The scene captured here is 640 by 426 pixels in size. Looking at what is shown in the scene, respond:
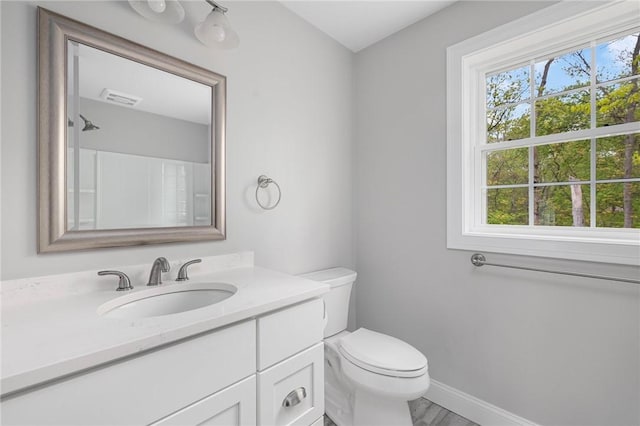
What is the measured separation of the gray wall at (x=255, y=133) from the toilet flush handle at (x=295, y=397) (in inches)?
28.2

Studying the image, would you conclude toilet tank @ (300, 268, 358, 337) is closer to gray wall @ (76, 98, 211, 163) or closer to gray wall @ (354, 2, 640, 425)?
gray wall @ (354, 2, 640, 425)

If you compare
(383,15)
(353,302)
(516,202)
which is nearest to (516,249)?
(516,202)

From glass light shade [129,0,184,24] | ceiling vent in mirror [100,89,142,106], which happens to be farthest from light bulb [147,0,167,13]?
ceiling vent in mirror [100,89,142,106]

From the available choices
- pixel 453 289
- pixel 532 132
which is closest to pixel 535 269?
pixel 453 289

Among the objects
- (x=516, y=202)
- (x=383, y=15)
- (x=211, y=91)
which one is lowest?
(x=516, y=202)

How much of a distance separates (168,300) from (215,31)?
45.1 inches

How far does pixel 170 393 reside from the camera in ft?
2.39

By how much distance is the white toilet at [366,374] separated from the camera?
49.3 inches

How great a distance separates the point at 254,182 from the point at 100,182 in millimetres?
679

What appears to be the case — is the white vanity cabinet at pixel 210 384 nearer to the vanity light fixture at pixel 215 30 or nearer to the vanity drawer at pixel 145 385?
the vanity drawer at pixel 145 385

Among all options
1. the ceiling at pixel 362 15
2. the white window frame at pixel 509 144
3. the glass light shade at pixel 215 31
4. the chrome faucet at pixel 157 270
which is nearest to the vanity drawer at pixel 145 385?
the chrome faucet at pixel 157 270

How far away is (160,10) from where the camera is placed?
1.09 metres

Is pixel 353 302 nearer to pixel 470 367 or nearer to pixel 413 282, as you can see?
pixel 413 282

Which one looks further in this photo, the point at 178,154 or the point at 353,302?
the point at 353,302
